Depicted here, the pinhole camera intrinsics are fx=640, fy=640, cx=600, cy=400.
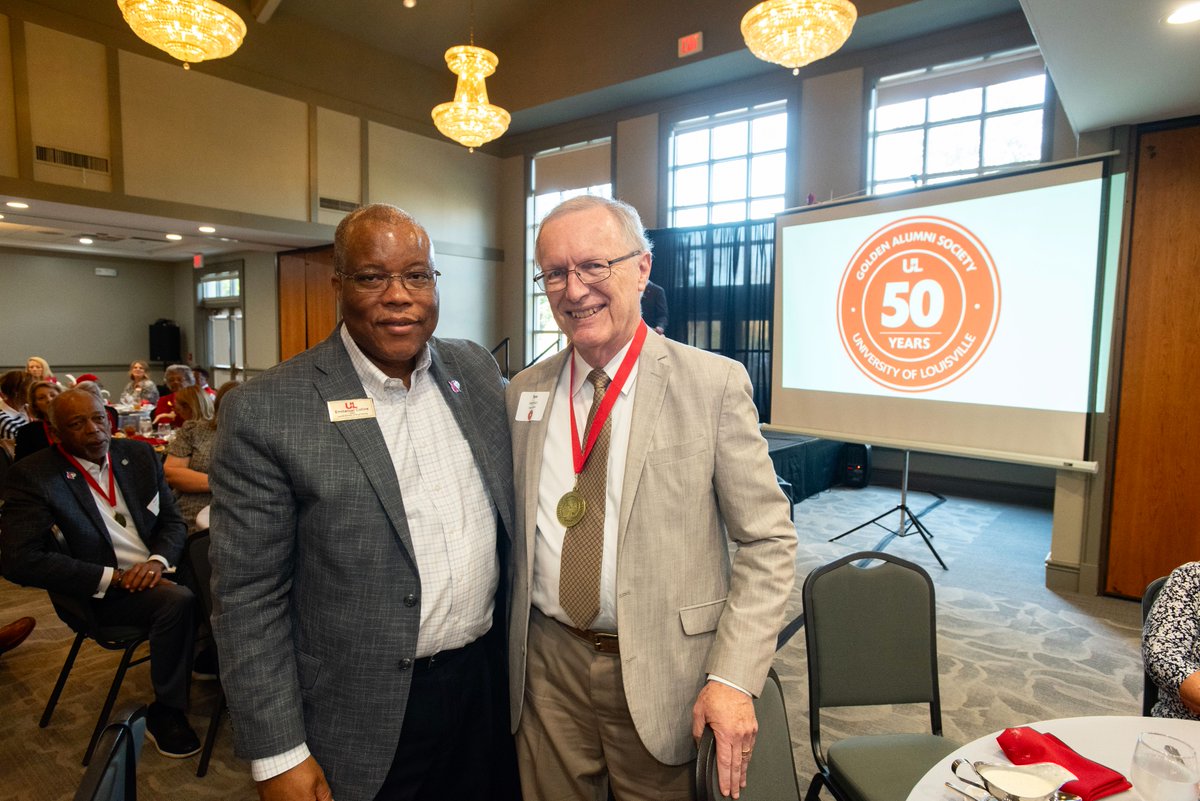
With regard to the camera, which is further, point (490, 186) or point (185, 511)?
point (490, 186)

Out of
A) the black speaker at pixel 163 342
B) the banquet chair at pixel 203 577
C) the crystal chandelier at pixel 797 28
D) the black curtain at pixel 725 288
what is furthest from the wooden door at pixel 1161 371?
the black speaker at pixel 163 342

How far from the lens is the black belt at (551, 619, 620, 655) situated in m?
1.27

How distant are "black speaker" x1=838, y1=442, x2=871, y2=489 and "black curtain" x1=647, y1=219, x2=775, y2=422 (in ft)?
3.16

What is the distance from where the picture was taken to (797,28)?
4.68m

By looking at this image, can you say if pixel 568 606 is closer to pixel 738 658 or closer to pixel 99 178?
pixel 738 658

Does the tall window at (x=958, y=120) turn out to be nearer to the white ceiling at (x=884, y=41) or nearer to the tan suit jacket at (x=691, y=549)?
the white ceiling at (x=884, y=41)

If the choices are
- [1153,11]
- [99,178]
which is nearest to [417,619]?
[1153,11]

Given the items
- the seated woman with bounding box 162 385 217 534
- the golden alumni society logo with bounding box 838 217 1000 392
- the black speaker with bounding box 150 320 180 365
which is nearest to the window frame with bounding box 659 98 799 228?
the golden alumni society logo with bounding box 838 217 1000 392

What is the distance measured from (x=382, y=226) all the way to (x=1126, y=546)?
15.6 ft

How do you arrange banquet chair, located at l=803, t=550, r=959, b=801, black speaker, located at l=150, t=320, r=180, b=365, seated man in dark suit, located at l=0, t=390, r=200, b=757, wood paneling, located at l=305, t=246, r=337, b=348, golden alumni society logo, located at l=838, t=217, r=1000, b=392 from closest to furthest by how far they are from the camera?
banquet chair, located at l=803, t=550, r=959, b=801, seated man in dark suit, located at l=0, t=390, r=200, b=757, golden alumni society logo, located at l=838, t=217, r=1000, b=392, wood paneling, located at l=305, t=246, r=337, b=348, black speaker, located at l=150, t=320, r=180, b=365

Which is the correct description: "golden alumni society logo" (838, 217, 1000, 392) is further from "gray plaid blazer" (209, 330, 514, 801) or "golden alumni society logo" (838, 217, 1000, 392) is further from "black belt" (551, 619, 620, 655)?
"gray plaid blazer" (209, 330, 514, 801)

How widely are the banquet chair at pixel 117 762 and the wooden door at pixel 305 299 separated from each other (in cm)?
799

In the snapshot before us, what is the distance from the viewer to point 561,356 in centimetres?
150

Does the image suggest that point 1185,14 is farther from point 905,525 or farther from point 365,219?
point 905,525
